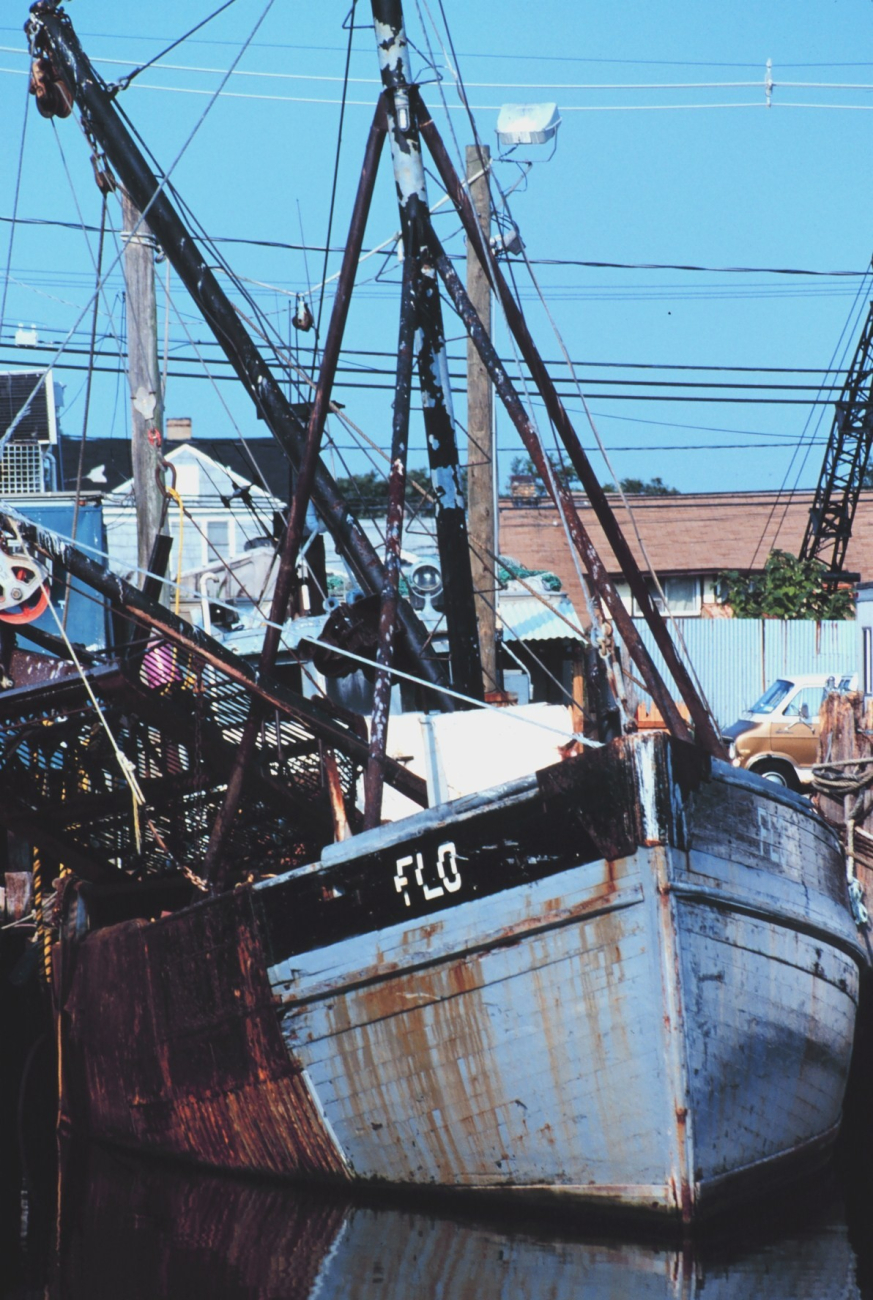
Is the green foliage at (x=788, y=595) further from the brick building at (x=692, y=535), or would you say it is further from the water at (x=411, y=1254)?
the water at (x=411, y=1254)

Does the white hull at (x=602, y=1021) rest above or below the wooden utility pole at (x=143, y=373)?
below

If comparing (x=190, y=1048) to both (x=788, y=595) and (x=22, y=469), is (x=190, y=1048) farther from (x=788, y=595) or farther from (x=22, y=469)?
(x=788, y=595)

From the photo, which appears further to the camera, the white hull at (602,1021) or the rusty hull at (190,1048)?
the rusty hull at (190,1048)

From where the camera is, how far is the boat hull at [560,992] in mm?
7152

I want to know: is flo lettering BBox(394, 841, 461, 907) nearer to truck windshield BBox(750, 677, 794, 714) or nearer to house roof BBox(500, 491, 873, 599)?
truck windshield BBox(750, 677, 794, 714)

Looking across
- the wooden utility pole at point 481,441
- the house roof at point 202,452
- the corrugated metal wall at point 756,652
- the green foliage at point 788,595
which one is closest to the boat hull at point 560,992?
the wooden utility pole at point 481,441

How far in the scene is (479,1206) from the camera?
7.79 m

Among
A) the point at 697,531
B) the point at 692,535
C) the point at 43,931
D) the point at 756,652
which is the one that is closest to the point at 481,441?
the point at 43,931

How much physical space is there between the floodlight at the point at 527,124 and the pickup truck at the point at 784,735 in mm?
9002

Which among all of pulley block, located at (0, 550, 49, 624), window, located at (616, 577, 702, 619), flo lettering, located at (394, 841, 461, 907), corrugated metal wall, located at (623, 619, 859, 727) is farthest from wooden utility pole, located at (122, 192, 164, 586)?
window, located at (616, 577, 702, 619)

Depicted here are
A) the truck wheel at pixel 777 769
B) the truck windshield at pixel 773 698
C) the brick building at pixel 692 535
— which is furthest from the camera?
the brick building at pixel 692 535

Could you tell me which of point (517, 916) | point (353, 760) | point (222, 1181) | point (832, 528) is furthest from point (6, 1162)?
point (832, 528)

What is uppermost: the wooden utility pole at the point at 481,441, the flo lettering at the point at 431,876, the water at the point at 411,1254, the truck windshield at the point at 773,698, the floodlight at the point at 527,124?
the floodlight at the point at 527,124

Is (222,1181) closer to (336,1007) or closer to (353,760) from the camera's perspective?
(336,1007)
